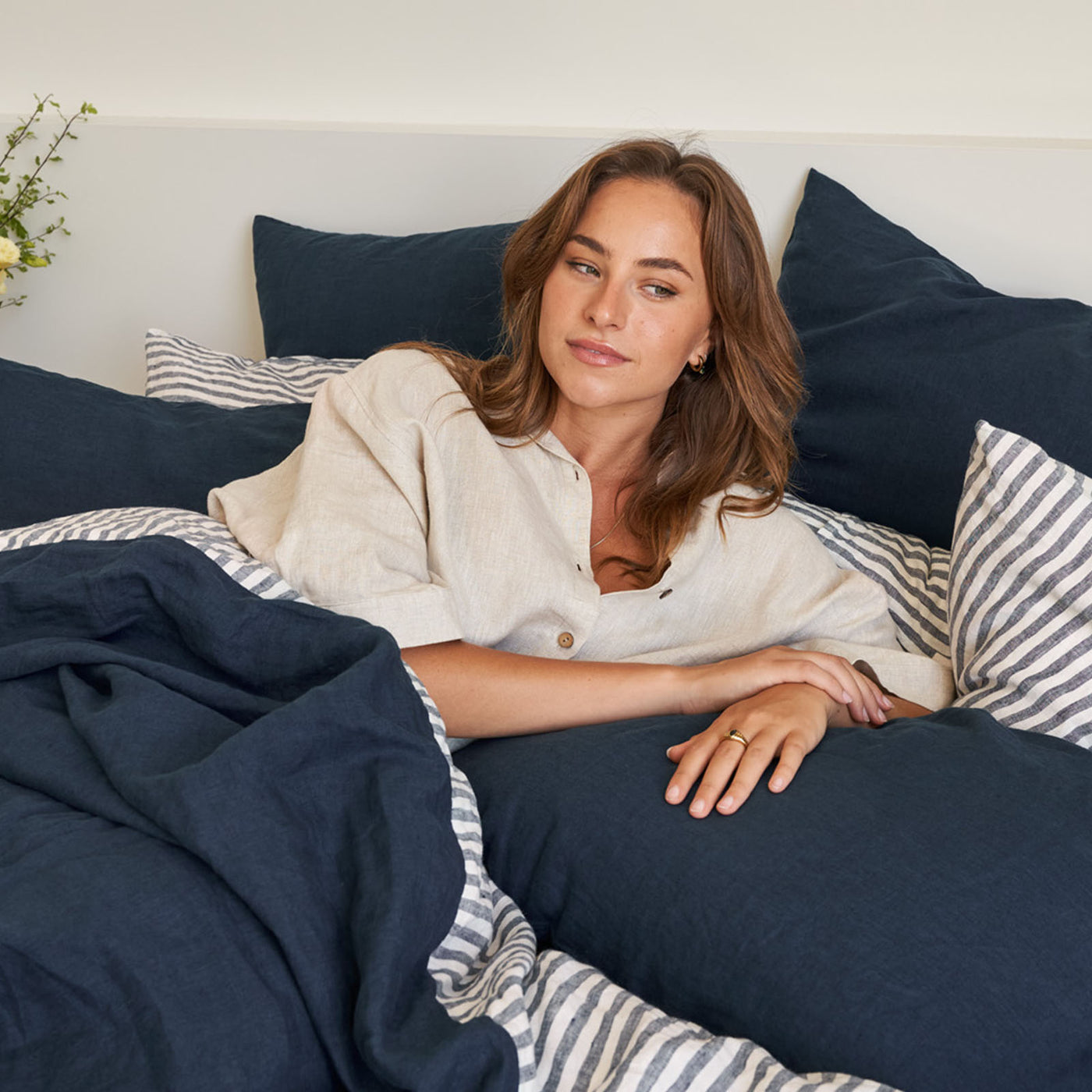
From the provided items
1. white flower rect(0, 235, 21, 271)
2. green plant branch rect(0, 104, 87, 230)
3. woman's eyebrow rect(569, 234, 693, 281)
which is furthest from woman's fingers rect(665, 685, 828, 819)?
green plant branch rect(0, 104, 87, 230)

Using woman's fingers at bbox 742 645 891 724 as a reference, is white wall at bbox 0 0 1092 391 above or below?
above

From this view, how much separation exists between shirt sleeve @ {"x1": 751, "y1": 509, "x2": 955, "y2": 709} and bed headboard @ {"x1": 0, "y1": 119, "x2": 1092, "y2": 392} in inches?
24.6

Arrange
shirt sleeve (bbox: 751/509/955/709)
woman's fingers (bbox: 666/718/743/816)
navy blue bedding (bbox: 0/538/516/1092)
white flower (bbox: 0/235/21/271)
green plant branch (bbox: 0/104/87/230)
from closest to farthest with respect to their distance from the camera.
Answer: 1. navy blue bedding (bbox: 0/538/516/1092)
2. woman's fingers (bbox: 666/718/743/816)
3. shirt sleeve (bbox: 751/509/955/709)
4. white flower (bbox: 0/235/21/271)
5. green plant branch (bbox: 0/104/87/230)

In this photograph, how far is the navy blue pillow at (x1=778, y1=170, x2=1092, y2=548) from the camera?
A: 1.51m

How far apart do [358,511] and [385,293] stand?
0.65 meters

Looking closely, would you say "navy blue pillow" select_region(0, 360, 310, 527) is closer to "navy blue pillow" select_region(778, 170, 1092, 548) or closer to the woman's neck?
the woman's neck

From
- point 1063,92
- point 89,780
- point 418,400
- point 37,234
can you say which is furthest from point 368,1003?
point 37,234

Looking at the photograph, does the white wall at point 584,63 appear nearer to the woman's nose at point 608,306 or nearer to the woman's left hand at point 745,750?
the woman's nose at point 608,306

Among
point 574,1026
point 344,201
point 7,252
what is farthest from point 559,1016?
point 7,252

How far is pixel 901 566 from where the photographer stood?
1616 millimetres

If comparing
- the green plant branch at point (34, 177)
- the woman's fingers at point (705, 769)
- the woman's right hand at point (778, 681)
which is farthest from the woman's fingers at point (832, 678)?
the green plant branch at point (34, 177)

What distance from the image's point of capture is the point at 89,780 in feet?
3.23

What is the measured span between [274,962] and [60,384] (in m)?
1.11

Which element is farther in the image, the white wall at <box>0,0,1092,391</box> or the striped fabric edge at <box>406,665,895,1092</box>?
the white wall at <box>0,0,1092,391</box>
